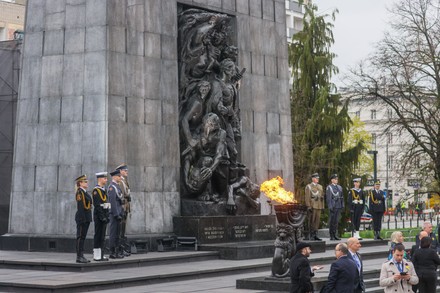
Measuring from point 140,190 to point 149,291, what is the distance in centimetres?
632

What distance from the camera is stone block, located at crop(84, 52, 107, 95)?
23703mm

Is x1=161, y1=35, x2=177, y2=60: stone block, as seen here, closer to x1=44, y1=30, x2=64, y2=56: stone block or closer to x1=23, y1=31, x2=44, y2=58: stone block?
x1=44, y1=30, x2=64, y2=56: stone block

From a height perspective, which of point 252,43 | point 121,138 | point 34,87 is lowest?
point 121,138

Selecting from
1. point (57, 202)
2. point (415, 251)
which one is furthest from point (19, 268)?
point (415, 251)

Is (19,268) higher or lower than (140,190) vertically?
lower

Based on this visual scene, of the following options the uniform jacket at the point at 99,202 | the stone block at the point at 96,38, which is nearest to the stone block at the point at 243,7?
the stone block at the point at 96,38

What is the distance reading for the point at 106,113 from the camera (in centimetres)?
2352

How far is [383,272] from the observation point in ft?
47.0

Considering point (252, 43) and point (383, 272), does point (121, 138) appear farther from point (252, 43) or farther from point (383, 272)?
point (383, 272)

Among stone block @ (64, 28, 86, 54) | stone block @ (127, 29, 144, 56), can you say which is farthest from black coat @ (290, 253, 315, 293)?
stone block @ (64, 28, 86, 54)

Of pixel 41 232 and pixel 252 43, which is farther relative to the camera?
pixel 252 43

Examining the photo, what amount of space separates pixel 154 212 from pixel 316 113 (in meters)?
24.5

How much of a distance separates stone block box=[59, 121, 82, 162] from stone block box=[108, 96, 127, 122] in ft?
2.91

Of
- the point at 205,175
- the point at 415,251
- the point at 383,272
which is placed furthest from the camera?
the point at 205,175
